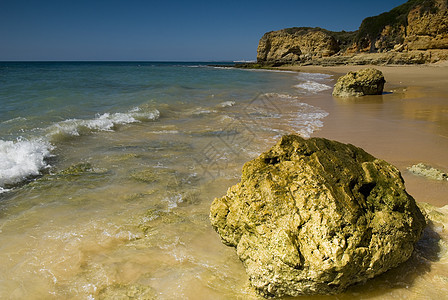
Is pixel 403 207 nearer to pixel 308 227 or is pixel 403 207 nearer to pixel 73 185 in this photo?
pixel 308 227

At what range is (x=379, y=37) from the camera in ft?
142

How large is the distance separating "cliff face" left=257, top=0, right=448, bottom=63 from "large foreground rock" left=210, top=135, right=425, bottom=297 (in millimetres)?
36652

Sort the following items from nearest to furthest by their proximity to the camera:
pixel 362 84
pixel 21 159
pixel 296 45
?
pixel 21 159, pixel 362 84, pixel 296 45

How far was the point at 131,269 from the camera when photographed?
8.61 feet

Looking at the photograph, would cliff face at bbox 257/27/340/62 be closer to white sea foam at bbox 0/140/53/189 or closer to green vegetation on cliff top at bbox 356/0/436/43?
green vegetation on cliff top at bbox 356/0/436/43

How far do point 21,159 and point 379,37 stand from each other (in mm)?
49488

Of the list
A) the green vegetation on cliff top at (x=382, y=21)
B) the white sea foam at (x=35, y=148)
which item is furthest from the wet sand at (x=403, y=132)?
the green vegetation on cliff top at (x=382, y=21)

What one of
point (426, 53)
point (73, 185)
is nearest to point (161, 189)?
point (73, 185)

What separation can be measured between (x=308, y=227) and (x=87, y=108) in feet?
38.7

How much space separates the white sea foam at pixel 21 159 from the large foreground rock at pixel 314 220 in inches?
154

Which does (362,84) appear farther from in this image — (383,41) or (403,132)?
(383,41)

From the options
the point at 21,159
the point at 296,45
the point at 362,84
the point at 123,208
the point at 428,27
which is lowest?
the point at 123,208

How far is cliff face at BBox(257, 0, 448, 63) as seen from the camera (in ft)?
105

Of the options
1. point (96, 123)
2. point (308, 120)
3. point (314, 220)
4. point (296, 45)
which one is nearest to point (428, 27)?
point (308, 120)
